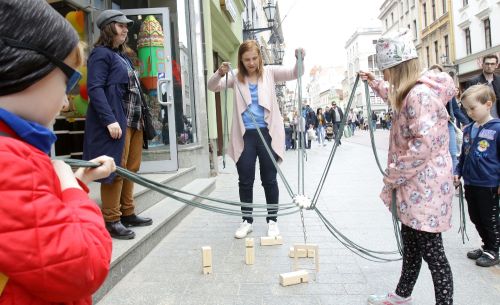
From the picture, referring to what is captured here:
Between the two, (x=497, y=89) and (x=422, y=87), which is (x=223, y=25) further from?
(x=422, y=87)

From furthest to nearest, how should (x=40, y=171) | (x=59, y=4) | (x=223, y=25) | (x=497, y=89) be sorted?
(x=223, y=25) < (x=59, y=4) < (x=497, y=89) < (x=40, y=171)

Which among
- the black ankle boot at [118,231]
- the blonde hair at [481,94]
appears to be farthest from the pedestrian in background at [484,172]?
the black ankle boot at [118,231]

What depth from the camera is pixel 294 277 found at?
3.02 meters

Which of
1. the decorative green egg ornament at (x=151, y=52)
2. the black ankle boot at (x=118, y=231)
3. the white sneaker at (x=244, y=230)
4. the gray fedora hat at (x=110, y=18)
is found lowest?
the white sneaker at (x=244, y=230)

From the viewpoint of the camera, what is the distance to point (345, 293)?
2.87 meters

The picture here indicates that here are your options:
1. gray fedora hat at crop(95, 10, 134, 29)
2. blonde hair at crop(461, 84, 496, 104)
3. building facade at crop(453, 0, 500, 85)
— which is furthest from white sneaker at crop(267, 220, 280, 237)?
building facade at crop(453, 0, 500, 85)

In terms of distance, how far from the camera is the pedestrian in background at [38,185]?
0.86 metres

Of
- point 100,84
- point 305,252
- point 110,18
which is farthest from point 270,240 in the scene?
point 110,18

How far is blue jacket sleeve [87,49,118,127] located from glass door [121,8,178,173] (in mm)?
2469

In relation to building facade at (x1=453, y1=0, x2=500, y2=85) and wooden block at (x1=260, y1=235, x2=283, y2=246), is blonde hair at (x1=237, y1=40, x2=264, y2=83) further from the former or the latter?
building facade at (x1=453, y1=0, x2=500, y2=85)

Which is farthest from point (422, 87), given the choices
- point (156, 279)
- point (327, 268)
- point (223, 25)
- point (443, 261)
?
point (223, 25)

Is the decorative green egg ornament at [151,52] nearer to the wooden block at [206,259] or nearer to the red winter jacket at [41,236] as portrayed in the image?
the wooden block at [206,259]

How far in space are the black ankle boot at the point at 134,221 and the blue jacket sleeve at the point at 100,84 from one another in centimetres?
97

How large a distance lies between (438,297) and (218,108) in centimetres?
1122
